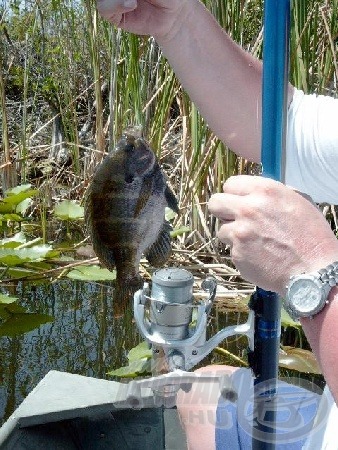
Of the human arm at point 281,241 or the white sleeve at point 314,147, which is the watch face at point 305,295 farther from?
the white sleeve at point 314,147

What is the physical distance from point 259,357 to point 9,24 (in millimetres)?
5949

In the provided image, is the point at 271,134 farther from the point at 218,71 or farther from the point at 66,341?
the point at 66,341

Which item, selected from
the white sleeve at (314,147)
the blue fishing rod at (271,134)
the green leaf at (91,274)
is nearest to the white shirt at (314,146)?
the white sleeve at (314,147)

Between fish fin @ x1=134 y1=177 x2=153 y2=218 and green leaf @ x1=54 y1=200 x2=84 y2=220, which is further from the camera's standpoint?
green leaf @ x1=54 y1=200 x2=84 y2=220

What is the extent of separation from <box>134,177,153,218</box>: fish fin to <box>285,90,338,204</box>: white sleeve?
12.9 inches

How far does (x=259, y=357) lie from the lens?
121cm

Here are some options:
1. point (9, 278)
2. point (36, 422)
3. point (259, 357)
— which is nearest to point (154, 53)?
point (9, 278)

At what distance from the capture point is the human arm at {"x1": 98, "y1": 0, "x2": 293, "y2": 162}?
1588 millimetres

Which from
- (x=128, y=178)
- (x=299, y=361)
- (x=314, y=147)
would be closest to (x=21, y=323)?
(x=299, y=361)

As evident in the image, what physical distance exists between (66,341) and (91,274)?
1.53 feet

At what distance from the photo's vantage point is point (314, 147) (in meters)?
1.48

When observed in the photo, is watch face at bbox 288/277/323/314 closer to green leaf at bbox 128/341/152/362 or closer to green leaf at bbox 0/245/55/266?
green leaf at bbox 128/341/152/362

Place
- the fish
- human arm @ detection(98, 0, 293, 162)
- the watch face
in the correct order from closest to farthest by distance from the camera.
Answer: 1. the watch face
2. the fish
3. human arm @ detection(98, 0, 293, 162)

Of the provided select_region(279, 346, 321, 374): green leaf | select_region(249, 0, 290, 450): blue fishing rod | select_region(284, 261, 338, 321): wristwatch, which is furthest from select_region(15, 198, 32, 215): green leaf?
select_region(284, 261, 338, 321): wristwatch
